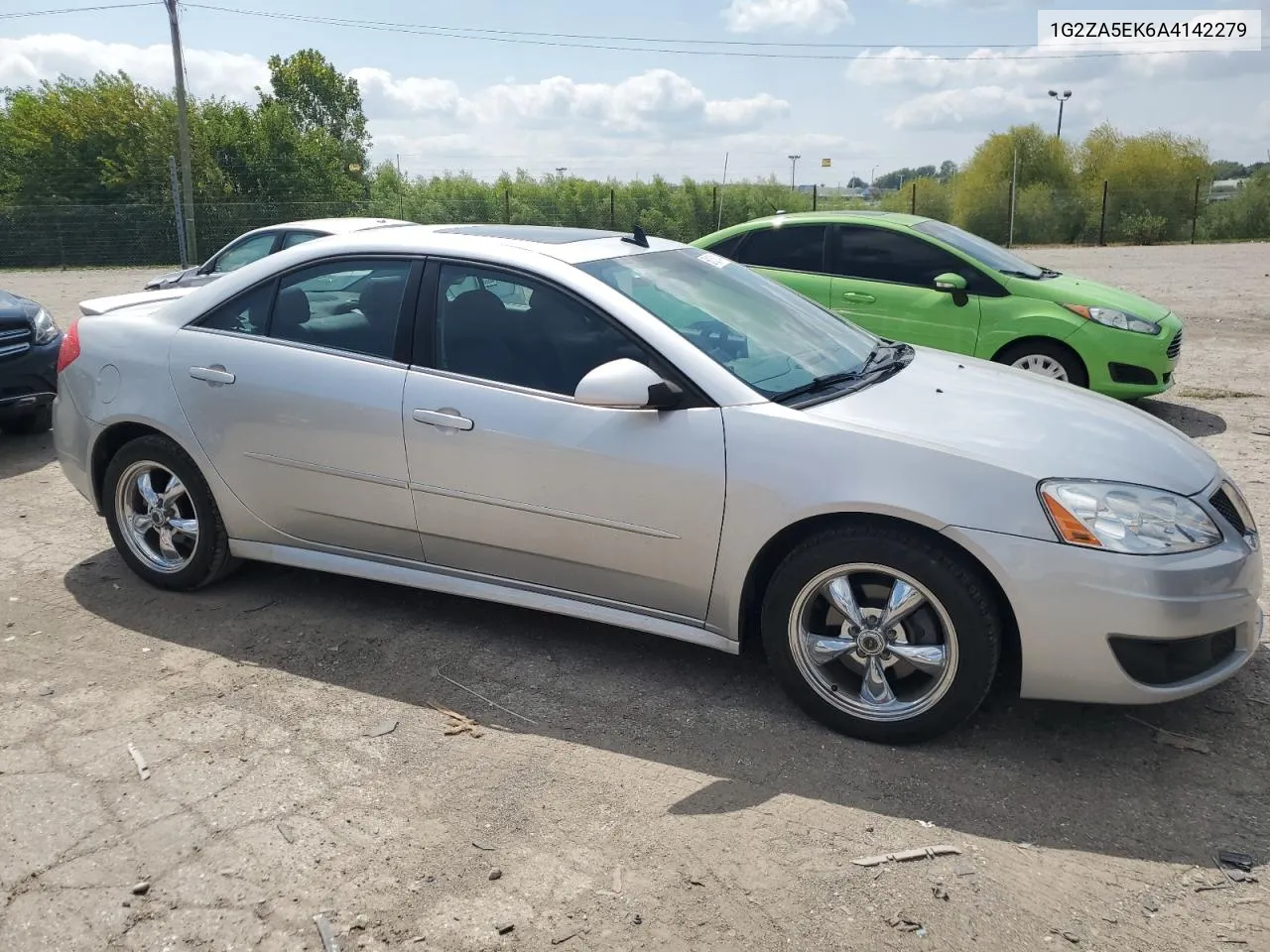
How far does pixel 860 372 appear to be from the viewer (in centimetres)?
402

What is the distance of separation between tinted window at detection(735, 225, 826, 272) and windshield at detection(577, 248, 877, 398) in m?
4.24

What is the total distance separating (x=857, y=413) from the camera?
3.49m

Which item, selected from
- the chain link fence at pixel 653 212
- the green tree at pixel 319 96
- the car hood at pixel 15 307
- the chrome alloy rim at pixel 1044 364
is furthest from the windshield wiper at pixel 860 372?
the green tree at pixel 319 96

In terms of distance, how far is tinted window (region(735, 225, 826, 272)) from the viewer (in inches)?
343

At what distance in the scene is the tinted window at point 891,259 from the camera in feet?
27.2

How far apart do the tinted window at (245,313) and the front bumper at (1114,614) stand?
2.93m

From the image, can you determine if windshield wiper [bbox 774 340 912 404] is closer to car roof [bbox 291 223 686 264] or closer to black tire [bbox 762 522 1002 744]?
black tire [bbox 762 522 1002 744]

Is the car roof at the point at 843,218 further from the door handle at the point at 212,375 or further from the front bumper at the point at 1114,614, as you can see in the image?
the front bumper at the point at 1114,614

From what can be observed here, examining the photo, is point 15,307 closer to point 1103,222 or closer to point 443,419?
point 443,419

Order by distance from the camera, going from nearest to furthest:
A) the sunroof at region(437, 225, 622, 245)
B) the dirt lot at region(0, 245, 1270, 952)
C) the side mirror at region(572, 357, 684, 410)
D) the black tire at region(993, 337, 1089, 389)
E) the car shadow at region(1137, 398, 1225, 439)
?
the dirt lot at region(0, 245, 1270, 952) → the side mirror at region(572, 357, 684, 410) → the sunroof at region(437, 225, 622, 245) → the car shadow at region(1137, 398, 1225, 439) → the black tire at region(993, 337, 1089, 389)

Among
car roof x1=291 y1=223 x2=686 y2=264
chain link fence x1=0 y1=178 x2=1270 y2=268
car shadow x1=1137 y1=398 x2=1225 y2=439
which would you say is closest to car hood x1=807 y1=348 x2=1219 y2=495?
car roof x1=291 y1=223 x2=686 y2=264

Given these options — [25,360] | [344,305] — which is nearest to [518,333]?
[344,305]

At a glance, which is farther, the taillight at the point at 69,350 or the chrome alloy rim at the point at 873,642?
the taillight at the point at 69,350

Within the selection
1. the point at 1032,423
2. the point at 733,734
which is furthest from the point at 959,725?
the point at 1032,423
